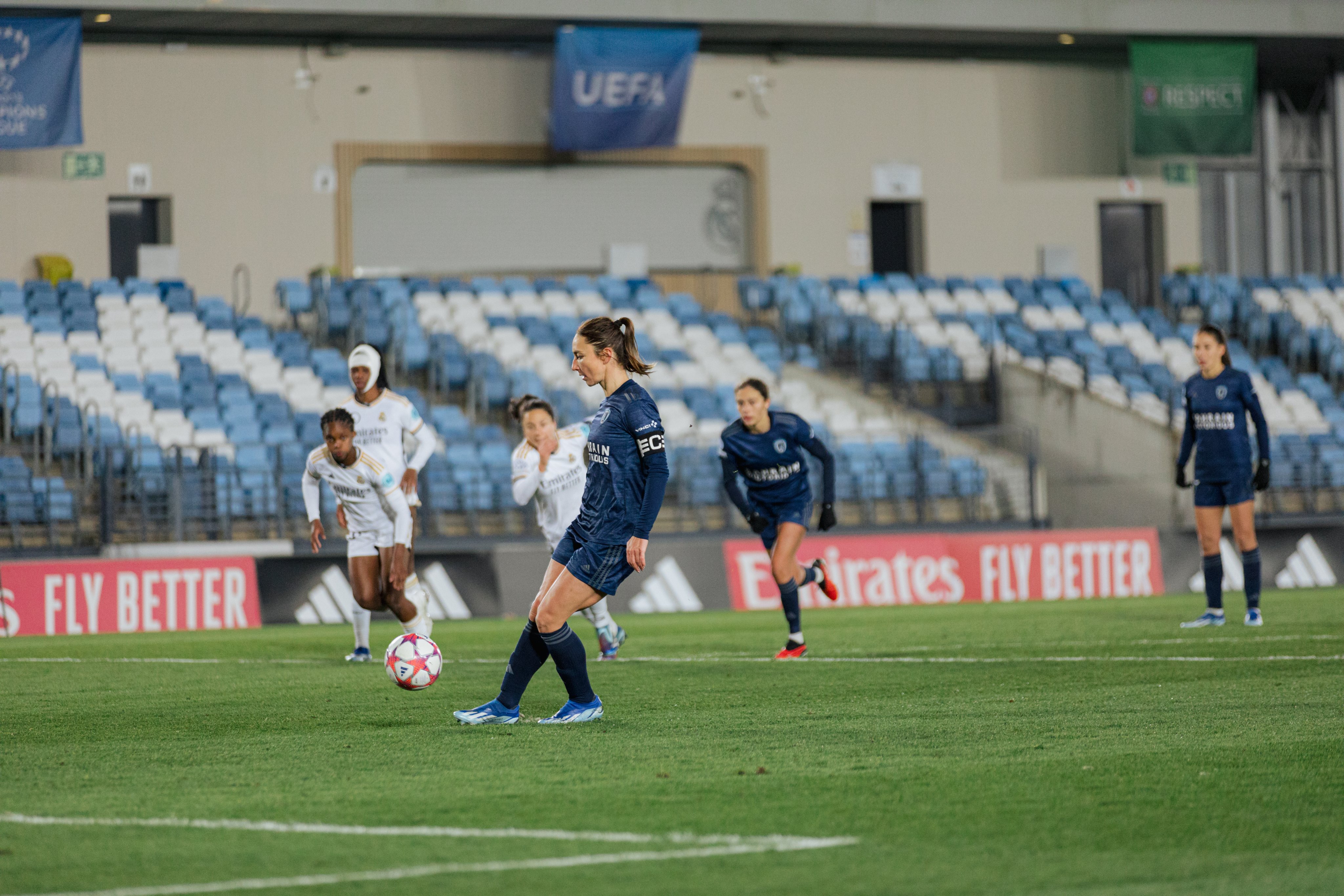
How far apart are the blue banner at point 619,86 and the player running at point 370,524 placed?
1863cm

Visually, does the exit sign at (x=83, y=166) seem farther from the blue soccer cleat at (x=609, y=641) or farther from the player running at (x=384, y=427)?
the blue soccer cleat at (x=609, y=641)

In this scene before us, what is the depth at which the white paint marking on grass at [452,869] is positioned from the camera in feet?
15.7

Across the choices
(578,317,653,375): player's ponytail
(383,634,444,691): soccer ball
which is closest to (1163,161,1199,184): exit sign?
(383,634,444,691): soccer ball

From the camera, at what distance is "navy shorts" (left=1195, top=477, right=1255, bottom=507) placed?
14641mm

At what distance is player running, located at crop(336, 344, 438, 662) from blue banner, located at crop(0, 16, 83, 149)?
17.1 metres

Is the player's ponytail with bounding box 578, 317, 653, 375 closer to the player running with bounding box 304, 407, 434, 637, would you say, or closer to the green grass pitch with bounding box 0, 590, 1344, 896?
the green grass pitch with bounding box 0, 590, 1344, 896

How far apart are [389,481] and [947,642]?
15.5 feet

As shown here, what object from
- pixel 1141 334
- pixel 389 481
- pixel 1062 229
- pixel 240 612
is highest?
pixel 1062 229

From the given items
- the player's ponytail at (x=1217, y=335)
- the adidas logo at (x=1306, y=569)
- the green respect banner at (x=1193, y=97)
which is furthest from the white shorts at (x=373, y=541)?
the green respect banner at (x=1193, y=97)

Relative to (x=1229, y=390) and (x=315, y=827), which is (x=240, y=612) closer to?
(x=1229, y=390)

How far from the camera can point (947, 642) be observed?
14070 mm

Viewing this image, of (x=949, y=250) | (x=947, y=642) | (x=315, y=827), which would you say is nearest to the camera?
(x=315, y=827)

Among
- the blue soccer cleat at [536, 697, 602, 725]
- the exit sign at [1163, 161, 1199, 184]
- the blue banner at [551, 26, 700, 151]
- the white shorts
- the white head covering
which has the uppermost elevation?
the blue banner at [551, 26, 700, 151]

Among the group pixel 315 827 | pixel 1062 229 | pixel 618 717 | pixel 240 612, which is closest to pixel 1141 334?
pixel 1062 229
